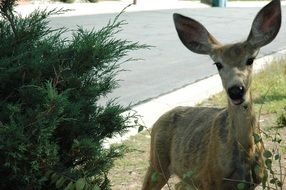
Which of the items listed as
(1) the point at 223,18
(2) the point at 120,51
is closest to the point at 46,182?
(2) the point at 120,51

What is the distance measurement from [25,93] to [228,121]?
1700 mm

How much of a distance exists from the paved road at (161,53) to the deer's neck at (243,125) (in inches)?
213

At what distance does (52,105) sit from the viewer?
12.6 feet

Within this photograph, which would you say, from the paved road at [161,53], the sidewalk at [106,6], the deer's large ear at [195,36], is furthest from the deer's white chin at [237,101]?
the sidewalk at [106,6]

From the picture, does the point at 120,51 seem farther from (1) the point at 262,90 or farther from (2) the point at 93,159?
(1) the point at 262,90

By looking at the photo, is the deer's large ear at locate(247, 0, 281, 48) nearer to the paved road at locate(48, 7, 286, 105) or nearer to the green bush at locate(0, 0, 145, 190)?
the green bush at locate(0, 0, 145, 190)

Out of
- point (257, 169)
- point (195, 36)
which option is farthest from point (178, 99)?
point (257, 169)

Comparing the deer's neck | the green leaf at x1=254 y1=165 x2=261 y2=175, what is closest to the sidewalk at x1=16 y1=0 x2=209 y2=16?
the deer's neck

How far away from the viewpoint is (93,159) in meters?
4.47

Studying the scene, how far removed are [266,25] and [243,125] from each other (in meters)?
0.85

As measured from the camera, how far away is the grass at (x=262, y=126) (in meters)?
6.72

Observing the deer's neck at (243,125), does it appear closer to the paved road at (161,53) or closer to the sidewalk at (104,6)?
the paved road at (161,53)

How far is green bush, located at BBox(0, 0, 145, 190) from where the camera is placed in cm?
395

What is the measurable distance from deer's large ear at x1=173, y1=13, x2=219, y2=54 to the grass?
0.66m
